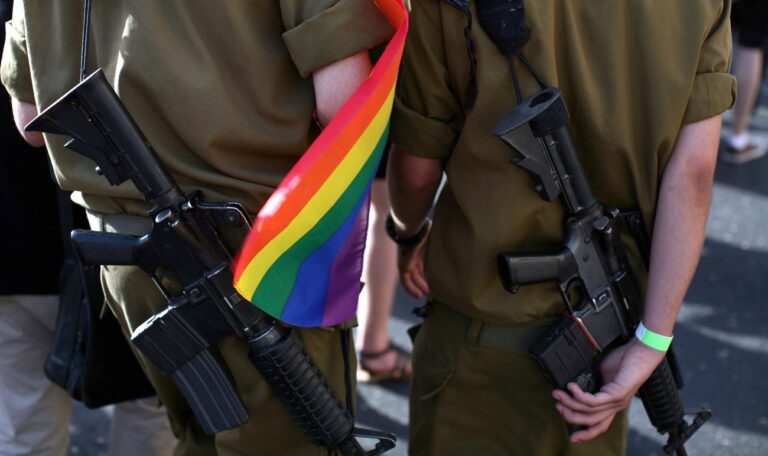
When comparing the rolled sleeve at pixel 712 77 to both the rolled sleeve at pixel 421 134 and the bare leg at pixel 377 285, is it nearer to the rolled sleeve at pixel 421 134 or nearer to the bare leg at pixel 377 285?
the rolled sleeve at pixel 421 134

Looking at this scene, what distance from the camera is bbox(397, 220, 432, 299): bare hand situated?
2307 millimetres

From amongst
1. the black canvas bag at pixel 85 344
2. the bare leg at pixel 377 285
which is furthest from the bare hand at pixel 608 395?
the bare leg at pixel 377 285

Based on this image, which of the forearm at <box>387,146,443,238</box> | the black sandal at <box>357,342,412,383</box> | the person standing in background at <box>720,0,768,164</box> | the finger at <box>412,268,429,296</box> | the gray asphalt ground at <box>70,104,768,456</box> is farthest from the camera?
the person standing in background at <box>720,0,768,164</box>

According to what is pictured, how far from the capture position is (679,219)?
1.84 m

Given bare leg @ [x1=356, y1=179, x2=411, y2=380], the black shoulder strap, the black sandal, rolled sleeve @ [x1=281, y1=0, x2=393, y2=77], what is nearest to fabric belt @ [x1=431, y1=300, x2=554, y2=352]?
rolled sleeve @ [x1=281, y1=0, x2=393, y2=77]

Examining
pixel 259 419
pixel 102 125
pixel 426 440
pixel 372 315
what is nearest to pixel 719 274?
pixel 372 315

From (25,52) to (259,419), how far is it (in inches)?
32.8

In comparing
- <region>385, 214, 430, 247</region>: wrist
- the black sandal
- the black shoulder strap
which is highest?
the black shoulder strap

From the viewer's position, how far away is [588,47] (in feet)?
5.75

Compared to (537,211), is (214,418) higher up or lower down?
lower down

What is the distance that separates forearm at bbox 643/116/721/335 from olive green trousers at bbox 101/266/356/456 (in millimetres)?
621

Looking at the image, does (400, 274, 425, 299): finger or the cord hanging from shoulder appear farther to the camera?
(400, 274, 425, 299): finger

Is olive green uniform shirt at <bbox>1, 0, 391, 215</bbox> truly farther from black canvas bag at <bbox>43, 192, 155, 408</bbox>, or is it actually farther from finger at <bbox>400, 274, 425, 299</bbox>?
finger at <bbox>400, 274, 425, 299</bbox>

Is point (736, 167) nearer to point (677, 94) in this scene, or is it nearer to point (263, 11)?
point (677, 94)
